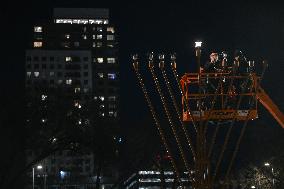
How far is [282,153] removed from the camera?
155ft

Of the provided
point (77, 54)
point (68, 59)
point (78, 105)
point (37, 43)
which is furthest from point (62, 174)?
point (78, 105)

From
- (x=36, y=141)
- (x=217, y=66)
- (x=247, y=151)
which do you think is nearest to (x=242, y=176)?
(x=247, y=151)

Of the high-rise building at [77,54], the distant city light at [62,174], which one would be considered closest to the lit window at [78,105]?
the distant city light at [62,174]

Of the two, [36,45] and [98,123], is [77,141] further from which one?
[36,45]

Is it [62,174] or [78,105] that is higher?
[78,105]

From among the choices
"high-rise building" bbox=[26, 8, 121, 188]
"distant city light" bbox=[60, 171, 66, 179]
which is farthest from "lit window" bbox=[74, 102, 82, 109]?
"high-rise building" bbox=[26, 8, 121, 188]

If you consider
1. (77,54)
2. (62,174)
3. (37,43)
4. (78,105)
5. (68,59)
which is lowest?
(62,174)

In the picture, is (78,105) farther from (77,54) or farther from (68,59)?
(77,54)

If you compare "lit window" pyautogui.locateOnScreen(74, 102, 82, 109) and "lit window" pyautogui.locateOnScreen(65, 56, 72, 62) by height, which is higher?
"lit window" pyautogui.locateOnScreen(65, 56, 72, 62)

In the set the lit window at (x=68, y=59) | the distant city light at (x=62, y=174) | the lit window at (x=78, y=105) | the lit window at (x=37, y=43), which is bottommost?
the distant city light at (x=62, y=174)

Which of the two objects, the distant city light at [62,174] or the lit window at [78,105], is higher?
the lit window at [78,105]

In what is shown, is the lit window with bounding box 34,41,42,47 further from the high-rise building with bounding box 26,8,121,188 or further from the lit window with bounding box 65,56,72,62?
the lit window with bounding box 65,56,72,62

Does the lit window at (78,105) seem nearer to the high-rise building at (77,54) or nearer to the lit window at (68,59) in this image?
the high-rise building at (77,54)

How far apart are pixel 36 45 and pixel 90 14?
22979 mm
